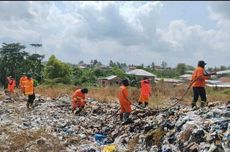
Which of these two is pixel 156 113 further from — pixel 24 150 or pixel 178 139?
pixel 24 150

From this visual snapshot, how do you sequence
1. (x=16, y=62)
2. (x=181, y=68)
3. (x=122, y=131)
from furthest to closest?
(x=181, y=68)
(x=16, y=62)
(x=122, y=131)

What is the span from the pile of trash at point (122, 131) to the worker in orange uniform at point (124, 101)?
221 millimetres

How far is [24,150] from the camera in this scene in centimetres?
920

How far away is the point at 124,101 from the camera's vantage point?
10922 mm

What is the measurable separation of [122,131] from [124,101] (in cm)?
101

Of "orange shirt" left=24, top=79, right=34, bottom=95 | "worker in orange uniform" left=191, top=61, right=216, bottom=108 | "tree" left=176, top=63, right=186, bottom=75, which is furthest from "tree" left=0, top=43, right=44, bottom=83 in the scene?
"tree" left=176, top=63, right=186, bottom=75

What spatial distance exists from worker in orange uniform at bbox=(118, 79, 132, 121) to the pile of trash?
22 centimetres

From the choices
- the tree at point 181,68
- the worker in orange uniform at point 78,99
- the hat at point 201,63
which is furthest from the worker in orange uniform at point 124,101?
the tree at point 181,68

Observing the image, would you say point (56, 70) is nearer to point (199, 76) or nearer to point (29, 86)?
point (29, 86)

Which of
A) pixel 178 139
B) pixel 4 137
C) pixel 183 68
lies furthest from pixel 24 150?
pixel 183 68

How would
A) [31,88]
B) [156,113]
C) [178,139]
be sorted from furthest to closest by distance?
1. [31,88]
2. [156,113]
3. [178,139]

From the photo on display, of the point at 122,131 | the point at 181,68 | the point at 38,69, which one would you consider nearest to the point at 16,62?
the point at 38,69

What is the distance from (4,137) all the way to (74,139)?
73.2 inches

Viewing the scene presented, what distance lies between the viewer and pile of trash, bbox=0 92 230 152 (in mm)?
7652
